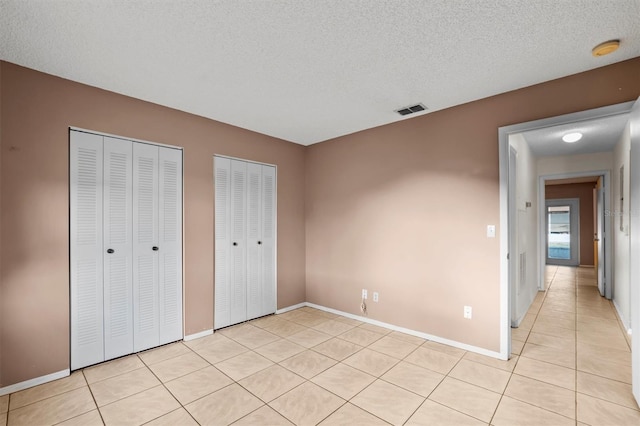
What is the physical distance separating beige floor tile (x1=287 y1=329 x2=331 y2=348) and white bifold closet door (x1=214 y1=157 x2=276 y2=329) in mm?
827

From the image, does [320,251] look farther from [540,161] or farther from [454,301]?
[540,161]

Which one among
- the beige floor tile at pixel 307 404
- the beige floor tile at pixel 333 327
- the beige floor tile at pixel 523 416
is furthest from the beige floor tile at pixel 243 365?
the beige floor tile at pixel 523 416

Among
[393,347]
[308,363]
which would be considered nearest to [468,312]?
[393,347]

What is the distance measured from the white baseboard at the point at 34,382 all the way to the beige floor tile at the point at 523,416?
3367mm

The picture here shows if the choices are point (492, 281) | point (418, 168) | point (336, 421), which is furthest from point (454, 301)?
point (336, 421)

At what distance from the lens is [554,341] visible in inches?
127

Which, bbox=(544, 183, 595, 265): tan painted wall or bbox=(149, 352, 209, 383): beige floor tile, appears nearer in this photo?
bbox=(149, 352, 209, 383): beige floor tile

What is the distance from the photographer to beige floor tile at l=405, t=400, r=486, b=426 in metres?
1.98

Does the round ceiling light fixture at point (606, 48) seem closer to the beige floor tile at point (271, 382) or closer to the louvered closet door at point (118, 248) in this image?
the beige floor tile at point (271, 382)

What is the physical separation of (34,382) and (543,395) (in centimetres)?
399

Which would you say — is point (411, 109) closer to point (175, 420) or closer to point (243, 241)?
point (243, 241)

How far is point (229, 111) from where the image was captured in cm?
335

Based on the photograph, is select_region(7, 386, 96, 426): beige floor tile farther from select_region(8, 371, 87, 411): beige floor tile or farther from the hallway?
the hallway

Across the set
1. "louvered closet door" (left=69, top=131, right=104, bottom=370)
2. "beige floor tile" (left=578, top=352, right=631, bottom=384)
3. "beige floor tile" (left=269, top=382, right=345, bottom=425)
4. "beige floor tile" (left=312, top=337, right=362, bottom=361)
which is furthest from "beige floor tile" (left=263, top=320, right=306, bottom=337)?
"beige floor tile" (left=578, top=352, right=631, bottom=384)
